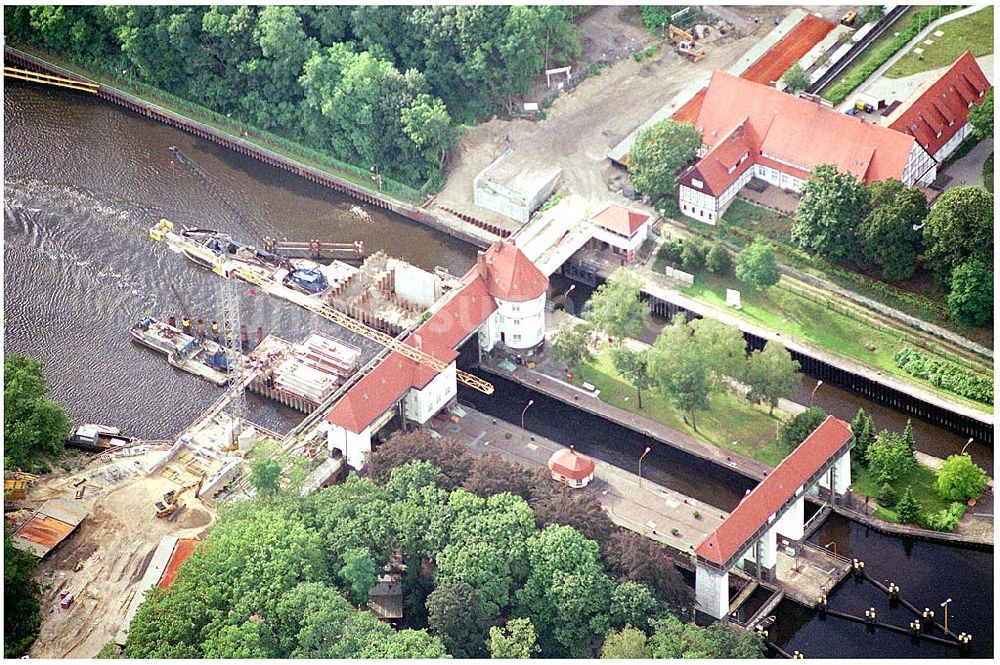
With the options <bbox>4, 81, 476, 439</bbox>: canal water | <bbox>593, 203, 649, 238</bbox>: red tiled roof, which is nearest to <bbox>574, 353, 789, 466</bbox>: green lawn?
<bbox>593, 203, 649, 238</bbox>: red tiled roof

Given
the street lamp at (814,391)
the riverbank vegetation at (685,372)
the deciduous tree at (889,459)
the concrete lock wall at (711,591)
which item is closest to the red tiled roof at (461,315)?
the riverbank vegetation at (685,372)

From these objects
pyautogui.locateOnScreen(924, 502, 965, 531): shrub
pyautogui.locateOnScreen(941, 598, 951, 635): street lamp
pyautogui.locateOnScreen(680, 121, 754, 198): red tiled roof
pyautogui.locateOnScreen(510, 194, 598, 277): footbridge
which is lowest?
pyautogui.locateOnScreen(941, 598, 951, 635): street lamp

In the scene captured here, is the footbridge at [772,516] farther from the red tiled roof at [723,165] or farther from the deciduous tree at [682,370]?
the red tiled roof at [723,165]

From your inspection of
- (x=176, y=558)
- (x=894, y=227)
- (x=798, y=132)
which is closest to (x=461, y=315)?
(x=176, y=558)

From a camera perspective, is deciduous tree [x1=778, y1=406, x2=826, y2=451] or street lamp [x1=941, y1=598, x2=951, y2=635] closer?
street lamp [x1=941, y1=598, x2=951, y2=635]

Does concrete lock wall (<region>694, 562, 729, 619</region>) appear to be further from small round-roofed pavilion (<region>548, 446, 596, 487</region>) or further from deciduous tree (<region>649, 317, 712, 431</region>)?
deciduous tree (<region>649, 317, 712, 431</region>)

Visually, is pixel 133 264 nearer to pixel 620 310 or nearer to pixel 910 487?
pixel 620 310
